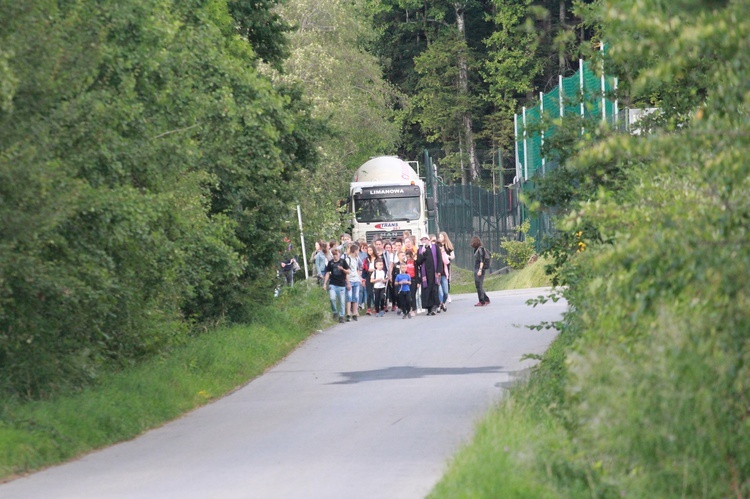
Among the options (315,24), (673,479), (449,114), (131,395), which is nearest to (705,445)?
(673,479)

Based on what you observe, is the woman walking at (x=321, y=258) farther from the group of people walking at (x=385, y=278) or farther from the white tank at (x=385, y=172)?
the white tank at (x=385, y=172)

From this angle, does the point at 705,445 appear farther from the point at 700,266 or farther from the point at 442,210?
the point at 442,210

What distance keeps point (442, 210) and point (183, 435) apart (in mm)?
39116

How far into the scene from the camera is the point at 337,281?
27.4m

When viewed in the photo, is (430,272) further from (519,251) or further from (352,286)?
(519,251)

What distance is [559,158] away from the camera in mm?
15023

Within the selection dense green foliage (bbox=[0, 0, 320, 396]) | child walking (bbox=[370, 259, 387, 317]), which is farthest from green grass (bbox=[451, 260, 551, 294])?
dense green foliage (bbox=[0, 0, 320, 396])

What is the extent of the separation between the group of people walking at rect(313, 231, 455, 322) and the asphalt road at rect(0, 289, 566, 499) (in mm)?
4270

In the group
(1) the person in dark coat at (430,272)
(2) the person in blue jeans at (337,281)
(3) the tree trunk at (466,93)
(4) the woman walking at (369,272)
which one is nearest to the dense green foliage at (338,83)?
(4) the woman walking at (369,272)

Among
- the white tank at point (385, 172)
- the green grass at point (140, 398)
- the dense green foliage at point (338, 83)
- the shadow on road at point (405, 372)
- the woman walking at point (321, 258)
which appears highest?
the dense green foliage at point (338, 83)

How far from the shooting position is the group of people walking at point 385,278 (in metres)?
27.8

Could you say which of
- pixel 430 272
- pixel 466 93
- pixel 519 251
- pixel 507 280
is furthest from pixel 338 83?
pixel 430 272

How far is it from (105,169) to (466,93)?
5704cm

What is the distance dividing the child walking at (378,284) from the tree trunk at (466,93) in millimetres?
39439
